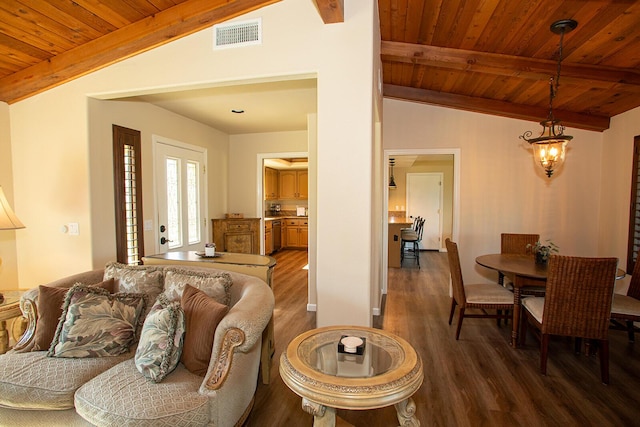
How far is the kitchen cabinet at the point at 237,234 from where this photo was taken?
5172 mm

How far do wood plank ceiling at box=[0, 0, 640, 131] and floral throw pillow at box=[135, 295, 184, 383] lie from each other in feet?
6.66

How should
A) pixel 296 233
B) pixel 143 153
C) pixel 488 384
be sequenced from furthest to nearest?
1. pixel 296 233
2. pixel 143 153
3. pixel 488 384

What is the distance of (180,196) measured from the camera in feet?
14.4

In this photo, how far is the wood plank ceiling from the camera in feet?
7.28

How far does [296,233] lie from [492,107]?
5457 millimetres

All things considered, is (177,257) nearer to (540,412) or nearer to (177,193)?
(177,193)

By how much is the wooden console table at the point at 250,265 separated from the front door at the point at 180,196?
144 cm

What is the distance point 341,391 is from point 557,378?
2109 millimetres

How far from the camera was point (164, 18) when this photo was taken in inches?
95.2

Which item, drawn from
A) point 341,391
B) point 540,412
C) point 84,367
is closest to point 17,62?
point 84,367

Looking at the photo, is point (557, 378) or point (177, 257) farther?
point (177, 257)

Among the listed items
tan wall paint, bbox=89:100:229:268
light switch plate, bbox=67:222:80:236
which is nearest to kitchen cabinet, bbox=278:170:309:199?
tan wall paint, bbox=89:100:229:268

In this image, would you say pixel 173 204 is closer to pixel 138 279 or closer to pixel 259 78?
pixel 138 279

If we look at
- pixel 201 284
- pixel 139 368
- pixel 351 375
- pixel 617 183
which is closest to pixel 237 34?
pixel 201 284
